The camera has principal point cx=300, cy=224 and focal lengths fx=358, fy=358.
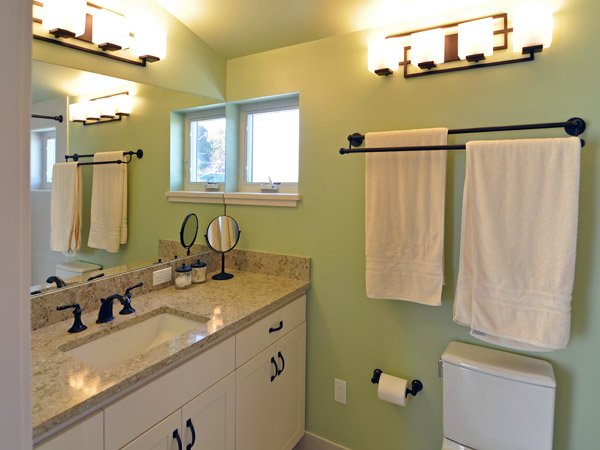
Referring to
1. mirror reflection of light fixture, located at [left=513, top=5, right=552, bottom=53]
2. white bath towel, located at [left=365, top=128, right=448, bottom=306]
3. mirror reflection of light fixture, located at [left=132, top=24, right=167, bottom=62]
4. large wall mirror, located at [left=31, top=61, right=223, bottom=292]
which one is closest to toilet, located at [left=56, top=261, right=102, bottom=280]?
large wall mirror, located at [left=31, top=61, right=223, bottom=292]

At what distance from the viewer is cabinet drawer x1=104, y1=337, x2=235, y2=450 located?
3.20 feet

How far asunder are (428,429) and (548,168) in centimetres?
127

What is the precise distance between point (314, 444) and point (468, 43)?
209 centimetres

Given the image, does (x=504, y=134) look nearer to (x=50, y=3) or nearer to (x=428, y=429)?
(x=428, y=429)

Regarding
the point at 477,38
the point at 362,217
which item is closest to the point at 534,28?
the point at 477,38

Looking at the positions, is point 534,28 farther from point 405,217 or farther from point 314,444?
point 314,444

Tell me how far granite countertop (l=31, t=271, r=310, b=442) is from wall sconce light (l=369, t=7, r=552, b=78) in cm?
119

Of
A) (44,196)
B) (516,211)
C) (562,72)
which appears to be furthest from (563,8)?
(44,196)

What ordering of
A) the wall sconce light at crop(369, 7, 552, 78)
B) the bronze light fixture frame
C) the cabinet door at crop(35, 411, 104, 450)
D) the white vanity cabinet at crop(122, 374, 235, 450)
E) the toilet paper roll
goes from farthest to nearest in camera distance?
the toilet paper roll < the bronze light fixture frame < the wall sconce light at crop(369, 7, 552, 78) < the white vanity cabinet at crop(122, 374, 235, 450) < the cabinet door at crop(35, 411, 104, 450)

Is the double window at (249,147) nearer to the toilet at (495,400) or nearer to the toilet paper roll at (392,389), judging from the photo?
the toilet paper roll at (392,389)

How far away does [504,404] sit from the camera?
4.59 feet

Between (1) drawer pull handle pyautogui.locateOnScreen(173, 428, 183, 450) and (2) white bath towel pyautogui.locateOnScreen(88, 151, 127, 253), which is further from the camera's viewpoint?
(2) white bath towel pyautogui.locateOnScreen(88, 151, 127, 253)

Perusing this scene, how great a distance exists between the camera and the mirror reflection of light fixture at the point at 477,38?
139cm

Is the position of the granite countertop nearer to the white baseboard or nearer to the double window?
the double window
